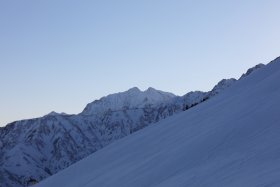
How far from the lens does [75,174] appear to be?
23969mm

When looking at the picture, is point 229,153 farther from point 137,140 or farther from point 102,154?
point 102,154

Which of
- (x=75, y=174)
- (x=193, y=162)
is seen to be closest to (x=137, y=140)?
(x=75, y=174)

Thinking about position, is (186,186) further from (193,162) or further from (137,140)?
(137,140)

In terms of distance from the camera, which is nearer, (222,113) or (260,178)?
(260,178)

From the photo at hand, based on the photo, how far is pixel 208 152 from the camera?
47.6 feet

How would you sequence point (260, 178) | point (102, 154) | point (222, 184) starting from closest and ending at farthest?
1. point (260, 178)
2. point (222, 184)
3. point (102, 154)

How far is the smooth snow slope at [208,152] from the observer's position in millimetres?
11078

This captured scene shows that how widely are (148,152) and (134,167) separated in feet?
6.84

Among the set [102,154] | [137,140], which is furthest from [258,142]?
[102,154]

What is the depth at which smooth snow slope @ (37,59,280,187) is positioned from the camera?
11.1 metres

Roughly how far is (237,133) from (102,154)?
40.4 feet

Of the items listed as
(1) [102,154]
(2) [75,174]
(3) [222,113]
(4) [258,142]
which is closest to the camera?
(4) [258,142]

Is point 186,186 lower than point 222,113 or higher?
lower

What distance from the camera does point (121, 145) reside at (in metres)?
25.3
